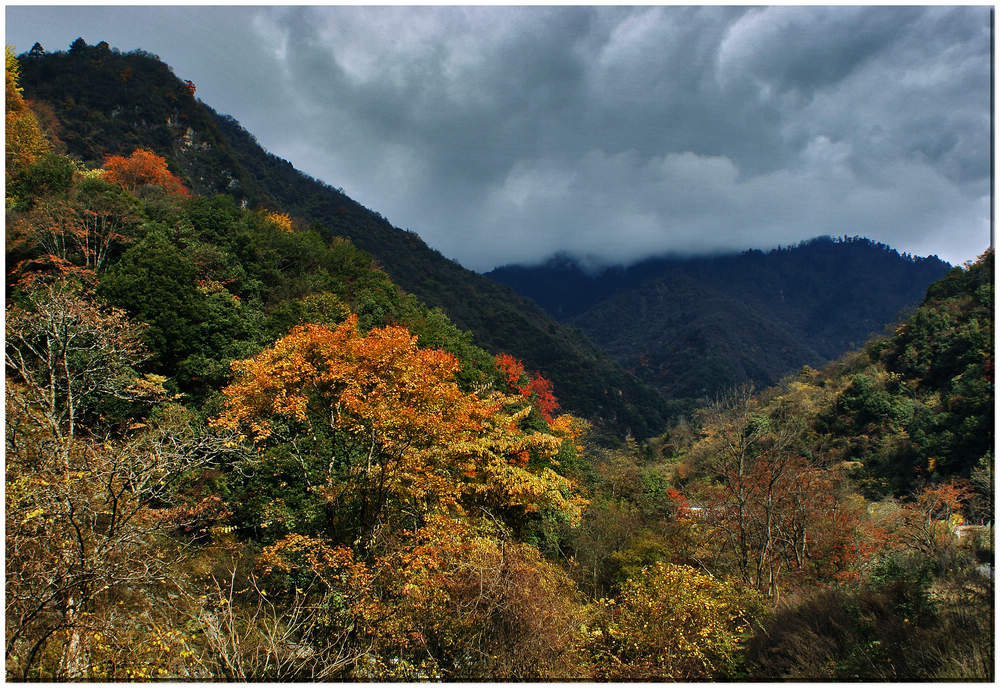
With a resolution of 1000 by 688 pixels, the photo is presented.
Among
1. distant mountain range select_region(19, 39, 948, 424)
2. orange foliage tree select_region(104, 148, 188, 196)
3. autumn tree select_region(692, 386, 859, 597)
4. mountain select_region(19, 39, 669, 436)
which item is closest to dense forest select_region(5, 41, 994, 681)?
autumn tree select_region(692, 386, 859, 597)

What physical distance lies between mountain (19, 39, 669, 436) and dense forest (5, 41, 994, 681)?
85.8ft

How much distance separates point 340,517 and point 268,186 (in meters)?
92.5

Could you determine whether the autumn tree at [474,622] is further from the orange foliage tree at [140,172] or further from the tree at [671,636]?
the orange foliage tree at [140,172]

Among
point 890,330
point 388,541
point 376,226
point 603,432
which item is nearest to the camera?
point 388,541

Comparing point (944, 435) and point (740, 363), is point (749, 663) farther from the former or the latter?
point (740, 363)

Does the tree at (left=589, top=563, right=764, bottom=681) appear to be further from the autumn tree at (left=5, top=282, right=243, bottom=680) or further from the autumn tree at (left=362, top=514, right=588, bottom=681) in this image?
the autumn tree at (left=5, top=282, right=243, bottom=680)

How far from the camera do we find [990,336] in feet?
136

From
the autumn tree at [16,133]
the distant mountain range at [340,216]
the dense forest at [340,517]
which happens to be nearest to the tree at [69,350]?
the dense forest at [340,517]

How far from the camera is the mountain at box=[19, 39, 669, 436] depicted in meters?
59.0

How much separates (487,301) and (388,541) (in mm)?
97235

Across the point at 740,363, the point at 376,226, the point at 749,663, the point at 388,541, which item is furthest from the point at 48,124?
the point at 740,363

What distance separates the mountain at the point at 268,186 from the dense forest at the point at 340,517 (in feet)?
85.8

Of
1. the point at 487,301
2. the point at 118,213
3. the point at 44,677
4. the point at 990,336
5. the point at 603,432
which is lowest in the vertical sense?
the point at 603,432

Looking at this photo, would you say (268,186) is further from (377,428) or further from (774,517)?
(774,517)
